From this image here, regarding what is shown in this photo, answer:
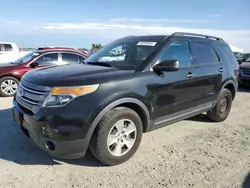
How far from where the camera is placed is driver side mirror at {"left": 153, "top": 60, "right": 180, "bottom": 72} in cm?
350

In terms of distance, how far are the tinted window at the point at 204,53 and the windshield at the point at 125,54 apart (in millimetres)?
1015

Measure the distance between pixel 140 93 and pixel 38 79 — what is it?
1361mm

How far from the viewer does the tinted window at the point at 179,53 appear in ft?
12.7

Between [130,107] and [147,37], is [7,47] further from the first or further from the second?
[130,107]

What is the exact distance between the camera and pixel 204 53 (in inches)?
183

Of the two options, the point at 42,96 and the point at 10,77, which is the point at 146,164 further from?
the point at 10,77

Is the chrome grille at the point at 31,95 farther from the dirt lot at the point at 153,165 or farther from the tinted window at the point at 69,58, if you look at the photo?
the tinted window at the point at 69,58

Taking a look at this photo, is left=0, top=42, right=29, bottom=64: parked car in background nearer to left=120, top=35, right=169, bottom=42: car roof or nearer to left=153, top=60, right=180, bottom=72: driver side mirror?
left=120, top=35, right=169, bottom=42: car roof

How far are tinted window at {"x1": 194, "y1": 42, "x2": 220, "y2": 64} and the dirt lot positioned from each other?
1.38 meters

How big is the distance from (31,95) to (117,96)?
110 cm

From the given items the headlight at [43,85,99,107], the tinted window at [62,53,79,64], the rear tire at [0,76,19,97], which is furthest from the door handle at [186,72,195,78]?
the rear tire at [0,76,19,97]

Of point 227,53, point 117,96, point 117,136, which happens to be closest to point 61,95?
point 117,96

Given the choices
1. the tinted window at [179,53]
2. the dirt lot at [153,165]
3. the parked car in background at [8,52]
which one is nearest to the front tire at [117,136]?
the dirt lot at [153,165]

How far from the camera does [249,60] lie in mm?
11680
